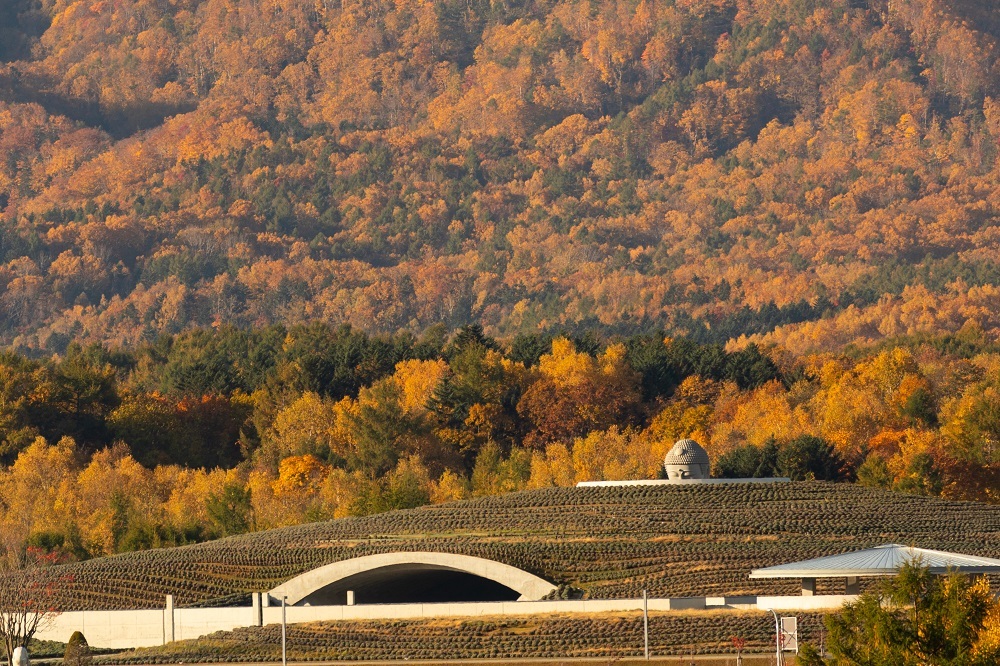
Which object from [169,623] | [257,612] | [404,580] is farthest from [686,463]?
[169,623]

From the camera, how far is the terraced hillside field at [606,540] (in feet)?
255

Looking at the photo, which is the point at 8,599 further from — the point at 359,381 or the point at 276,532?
the point at 359,381

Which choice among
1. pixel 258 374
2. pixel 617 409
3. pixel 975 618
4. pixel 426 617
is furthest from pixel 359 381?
pixel 975 618

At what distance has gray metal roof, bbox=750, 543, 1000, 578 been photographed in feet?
212

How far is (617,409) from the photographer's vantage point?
Answer: 14675 centimetres

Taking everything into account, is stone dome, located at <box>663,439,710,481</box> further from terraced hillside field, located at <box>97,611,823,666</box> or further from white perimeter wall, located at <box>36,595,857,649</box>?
terraced hillside field, located at <box>97,611,823,666</box>

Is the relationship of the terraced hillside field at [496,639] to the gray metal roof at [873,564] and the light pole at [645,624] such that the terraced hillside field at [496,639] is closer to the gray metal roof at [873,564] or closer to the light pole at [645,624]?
the light pole at [645,624]

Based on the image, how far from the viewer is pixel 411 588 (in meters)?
85.7

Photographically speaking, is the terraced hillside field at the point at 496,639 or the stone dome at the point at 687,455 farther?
the stone dome at the point at 687,455

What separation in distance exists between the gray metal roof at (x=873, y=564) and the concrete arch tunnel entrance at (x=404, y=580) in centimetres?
1152

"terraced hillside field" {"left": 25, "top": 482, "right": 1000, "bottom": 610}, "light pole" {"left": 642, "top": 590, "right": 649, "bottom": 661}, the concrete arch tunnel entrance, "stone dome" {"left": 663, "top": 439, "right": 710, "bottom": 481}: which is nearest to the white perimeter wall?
"light pole" {"left": 642, "top": 590, "right": 649, "bottom": 661}

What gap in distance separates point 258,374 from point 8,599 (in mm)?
88712

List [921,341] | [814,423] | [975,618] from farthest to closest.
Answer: [921,341]
[814,423]
[975,618]

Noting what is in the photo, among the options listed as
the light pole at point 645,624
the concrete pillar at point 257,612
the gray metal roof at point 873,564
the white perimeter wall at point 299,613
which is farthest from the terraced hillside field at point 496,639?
the concrete pillar at point 257,612
